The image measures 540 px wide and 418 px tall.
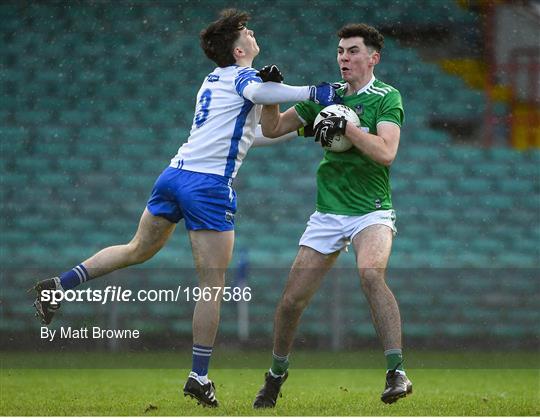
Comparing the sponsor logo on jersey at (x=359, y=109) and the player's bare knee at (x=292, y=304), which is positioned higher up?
the sponsor logo on jersey at (x=359, y=109)

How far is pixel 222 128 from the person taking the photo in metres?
5.10

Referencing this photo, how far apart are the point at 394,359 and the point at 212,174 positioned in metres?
1.18

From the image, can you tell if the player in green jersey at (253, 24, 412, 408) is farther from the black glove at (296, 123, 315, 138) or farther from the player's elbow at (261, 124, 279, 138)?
the black glove at (296, 123, 315, 138)

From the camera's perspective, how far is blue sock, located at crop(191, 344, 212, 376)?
4.94m

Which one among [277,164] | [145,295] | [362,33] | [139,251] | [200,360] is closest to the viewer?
[200,360]

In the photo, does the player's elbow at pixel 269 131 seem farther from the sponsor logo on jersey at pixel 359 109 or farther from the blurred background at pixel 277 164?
the blurred background at pixel 277 164

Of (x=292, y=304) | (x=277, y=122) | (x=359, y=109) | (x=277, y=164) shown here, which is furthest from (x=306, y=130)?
(x=277, y=164)

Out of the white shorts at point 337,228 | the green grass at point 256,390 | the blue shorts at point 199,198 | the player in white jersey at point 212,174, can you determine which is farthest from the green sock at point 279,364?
the blue shorts at point 199,198

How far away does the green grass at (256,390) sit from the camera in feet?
16.4

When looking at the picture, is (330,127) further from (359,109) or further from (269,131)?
(269,131)

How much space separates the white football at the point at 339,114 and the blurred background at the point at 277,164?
4.01 meters

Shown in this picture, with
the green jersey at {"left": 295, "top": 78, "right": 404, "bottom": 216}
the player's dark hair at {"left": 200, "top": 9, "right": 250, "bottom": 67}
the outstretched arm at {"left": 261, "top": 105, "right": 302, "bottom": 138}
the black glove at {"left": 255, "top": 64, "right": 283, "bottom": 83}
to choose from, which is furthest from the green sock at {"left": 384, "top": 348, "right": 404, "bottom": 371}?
the player's dark hair at {"left": 200, "top": 9, "right": 250, "bottom": 67}

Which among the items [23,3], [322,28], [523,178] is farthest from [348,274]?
[23,3]

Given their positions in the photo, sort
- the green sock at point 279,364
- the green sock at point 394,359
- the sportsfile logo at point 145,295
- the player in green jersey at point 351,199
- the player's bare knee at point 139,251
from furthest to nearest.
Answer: the sportsfile logo at point 145,295, the player's bare knee at point 139,251, the green sock at point 279,364, the player in green jersey at point 351,199, the green sock at point 394,359
